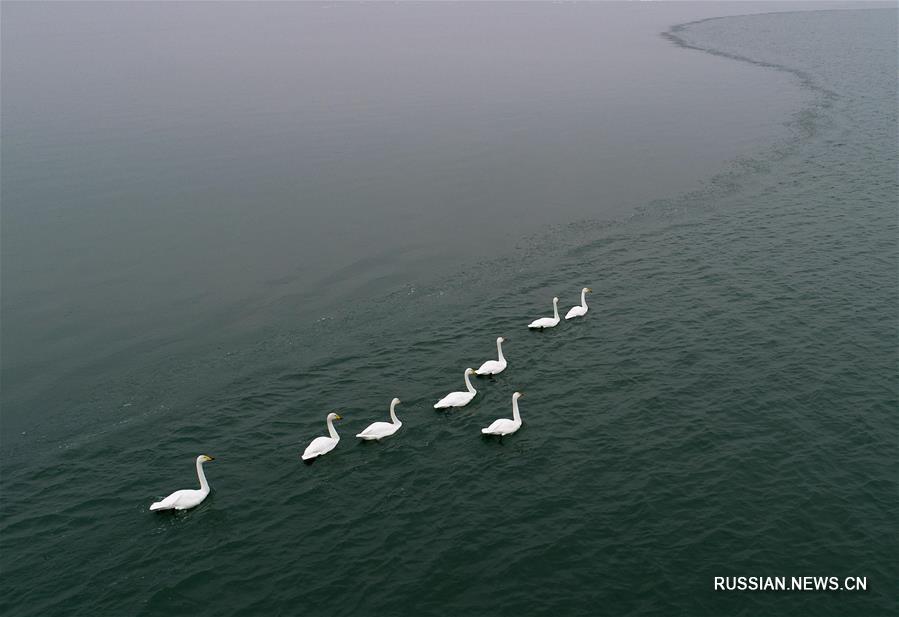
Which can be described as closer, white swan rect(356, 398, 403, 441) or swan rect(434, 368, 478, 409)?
white swan rect(356, 398, 403, 441)

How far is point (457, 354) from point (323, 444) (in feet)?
32.7

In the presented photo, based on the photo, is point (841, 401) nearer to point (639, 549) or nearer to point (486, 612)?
point (639, 549)

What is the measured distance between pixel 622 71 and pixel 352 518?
94.7m

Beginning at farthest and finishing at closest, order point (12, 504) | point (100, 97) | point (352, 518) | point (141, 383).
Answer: point (100, 97) → point (141, 383) → point (12, 504) → point (352, 518)

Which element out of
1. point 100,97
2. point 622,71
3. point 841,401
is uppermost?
point 100,97

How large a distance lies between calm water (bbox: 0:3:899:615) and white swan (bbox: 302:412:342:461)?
464 mm

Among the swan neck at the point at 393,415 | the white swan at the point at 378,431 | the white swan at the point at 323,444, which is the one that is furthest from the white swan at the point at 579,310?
the white swan at the point at 323,444

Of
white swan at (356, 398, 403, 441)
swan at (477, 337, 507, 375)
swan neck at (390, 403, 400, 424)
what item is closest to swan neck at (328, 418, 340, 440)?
white swan at (356, 398, 403, 441)

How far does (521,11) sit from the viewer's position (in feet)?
653

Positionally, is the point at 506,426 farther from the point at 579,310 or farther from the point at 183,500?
the point at 183,500

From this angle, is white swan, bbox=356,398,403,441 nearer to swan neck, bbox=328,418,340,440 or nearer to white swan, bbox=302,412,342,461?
swan neck, bbox=328,418,340,440

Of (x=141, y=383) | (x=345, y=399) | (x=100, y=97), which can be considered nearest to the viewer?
(x=345, y=399)

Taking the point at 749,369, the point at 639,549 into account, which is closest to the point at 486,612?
the point at 639,549

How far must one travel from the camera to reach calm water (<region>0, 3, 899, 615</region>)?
25.5 meters
